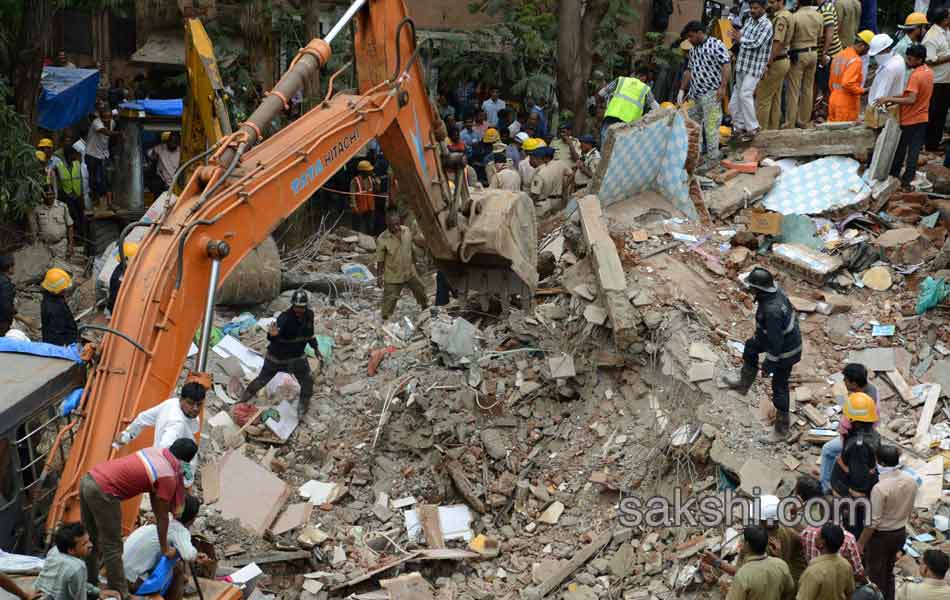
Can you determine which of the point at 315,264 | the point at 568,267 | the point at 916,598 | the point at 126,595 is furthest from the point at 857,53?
the point at 126,595

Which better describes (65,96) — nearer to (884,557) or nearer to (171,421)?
(171,421)

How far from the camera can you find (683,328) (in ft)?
33.2

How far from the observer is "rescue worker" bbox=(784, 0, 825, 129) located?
1354 centimetres

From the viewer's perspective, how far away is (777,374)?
8.59 metres

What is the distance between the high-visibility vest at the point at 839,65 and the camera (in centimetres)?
1352

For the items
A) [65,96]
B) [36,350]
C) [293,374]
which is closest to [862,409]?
[36,350]

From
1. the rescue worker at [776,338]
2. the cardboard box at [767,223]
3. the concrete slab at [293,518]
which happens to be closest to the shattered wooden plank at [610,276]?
the rescue worker at [776,338]

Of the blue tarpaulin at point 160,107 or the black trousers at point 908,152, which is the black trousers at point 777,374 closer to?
the black trousers at point 908,152

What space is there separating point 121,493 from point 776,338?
5193 millimetres

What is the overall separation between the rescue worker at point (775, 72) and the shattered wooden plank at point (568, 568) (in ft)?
23.5

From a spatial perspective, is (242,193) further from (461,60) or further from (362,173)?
(461,60)

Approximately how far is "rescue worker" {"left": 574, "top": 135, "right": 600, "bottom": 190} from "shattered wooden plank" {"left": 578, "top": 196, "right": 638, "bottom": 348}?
9.62 feet

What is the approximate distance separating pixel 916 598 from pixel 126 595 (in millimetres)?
4482

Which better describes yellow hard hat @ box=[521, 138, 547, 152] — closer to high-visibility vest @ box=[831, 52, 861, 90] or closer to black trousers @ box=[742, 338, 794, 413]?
high-visibility vest @ box=[831, 52, 861, 90]
